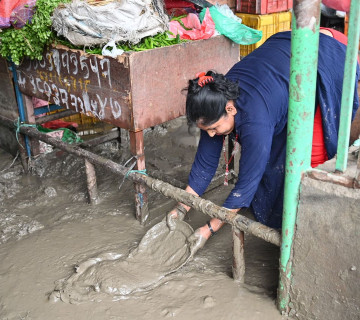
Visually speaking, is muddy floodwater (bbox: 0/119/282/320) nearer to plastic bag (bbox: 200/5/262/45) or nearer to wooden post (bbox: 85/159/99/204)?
wooden post (bbox: 85/159/99/204)

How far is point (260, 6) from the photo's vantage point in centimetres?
521

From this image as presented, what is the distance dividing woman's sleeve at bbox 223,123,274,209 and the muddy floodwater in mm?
480

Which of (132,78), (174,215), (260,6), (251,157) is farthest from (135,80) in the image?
(260,6)

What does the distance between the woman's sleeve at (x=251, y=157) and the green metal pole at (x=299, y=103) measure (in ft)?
1.03

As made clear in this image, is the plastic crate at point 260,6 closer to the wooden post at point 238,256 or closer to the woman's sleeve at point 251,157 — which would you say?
the woman's sleeve at point 251,157

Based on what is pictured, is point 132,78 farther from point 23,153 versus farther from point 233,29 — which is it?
point 23,153

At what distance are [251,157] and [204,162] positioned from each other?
564 mm

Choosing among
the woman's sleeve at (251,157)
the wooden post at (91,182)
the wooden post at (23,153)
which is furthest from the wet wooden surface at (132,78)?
the woman's sleeve at (251,157)

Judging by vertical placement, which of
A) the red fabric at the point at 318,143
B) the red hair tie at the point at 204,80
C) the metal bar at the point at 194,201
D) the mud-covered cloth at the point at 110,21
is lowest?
the metal bar at the point at 194,201

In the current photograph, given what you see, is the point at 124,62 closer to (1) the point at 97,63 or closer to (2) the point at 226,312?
(1) the point at 97,63

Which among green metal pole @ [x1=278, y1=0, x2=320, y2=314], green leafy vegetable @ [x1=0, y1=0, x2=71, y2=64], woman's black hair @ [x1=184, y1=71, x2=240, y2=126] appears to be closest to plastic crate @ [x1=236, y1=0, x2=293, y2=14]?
green leafy vegetable @ [x1=0, y1=0, x2=71, y2=64]

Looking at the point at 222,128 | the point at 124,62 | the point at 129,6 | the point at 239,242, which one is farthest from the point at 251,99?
the point at 129,6

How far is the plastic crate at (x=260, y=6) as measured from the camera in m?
5.22

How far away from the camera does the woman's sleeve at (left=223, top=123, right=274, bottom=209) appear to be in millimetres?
2193
